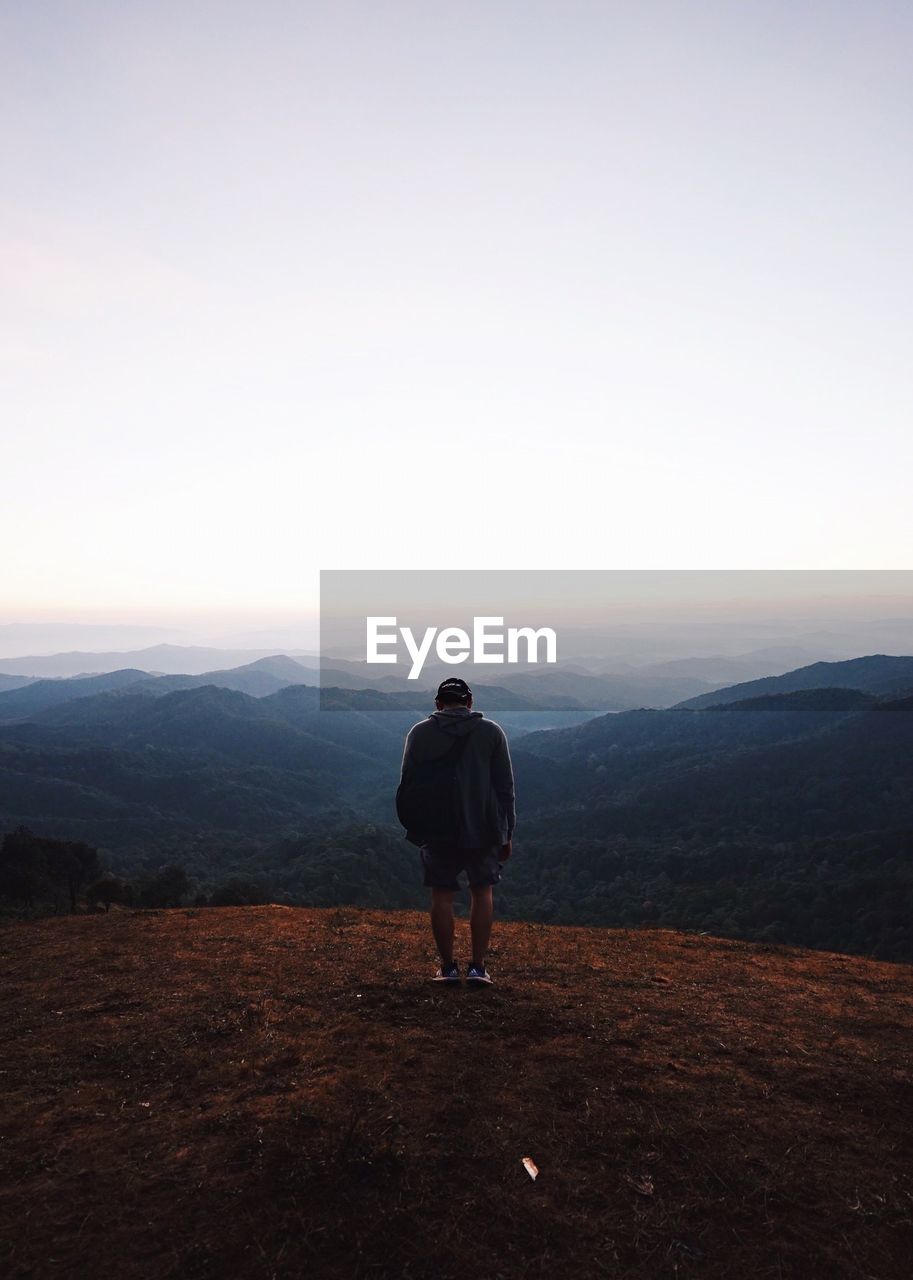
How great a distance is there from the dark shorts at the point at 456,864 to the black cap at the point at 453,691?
1.43 metres

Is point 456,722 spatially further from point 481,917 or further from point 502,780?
point 481,917

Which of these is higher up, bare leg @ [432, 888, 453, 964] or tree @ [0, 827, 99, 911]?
bare leg @ [432, 888, 453, 964]

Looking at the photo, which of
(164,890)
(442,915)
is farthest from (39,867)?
(442,915)

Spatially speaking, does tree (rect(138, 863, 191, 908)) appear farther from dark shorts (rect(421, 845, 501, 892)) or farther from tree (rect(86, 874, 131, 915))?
dark shorts (rect(421, 845, 501, 892))

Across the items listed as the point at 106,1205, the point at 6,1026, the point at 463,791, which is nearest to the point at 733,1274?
the point at 106,1205

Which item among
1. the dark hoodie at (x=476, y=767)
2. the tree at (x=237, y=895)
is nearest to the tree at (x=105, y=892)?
the tree at (x=237, y=895)

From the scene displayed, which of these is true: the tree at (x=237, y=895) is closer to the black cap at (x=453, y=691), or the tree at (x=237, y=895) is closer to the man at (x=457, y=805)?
the man at (x=457, y=805)

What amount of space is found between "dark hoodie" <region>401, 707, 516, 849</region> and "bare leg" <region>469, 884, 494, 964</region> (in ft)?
1.51

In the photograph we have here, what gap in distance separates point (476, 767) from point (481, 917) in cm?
144

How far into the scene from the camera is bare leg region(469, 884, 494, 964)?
6.46 m

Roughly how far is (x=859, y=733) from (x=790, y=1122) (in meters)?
151

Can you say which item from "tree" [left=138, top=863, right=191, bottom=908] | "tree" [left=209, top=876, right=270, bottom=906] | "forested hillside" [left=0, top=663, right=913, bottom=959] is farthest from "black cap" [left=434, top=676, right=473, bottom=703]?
"forested hillside" [left=0, top=663, right=913, bottom=959]

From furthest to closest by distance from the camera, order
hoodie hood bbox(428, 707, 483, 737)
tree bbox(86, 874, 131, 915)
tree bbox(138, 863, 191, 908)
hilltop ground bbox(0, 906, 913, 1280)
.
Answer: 1. tree bbox(138, 863, 191, 908)
2. tree bbox(86, 874, 131, 915)
3. hoodie hood bbox(428, 707, 483, 737)
4. hilltop ground bbox(0, 906, 913, 1280)

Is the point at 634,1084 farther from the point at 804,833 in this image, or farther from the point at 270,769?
the point at 270,769
